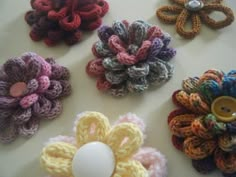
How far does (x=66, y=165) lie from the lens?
65cm

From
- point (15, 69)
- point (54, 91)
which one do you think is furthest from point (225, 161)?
point (15, 69)

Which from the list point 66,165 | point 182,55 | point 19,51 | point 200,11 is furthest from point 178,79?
point 19,51

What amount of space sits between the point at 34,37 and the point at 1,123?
0.86ft

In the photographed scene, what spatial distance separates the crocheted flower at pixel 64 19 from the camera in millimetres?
876

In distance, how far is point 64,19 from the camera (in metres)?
0.87

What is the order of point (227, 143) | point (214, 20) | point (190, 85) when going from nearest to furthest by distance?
point (227, 143), point (190, 85), point (214, 20)

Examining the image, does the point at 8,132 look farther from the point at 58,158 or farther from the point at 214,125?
the point at 214,125

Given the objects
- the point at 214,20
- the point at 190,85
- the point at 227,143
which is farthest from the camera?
the point at 214,20

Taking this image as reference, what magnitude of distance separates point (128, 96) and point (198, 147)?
0.20 m

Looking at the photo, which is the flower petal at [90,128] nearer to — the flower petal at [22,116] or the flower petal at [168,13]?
the flower petal at [22,116]

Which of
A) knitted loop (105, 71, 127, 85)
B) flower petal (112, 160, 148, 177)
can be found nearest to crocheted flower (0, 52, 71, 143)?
knitted loop (105, 71, 127, 85)

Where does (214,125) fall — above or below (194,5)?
below

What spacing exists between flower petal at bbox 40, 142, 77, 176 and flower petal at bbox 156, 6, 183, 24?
0.42 meters

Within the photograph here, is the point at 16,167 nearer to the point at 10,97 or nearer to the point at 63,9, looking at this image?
the point at 10,97
